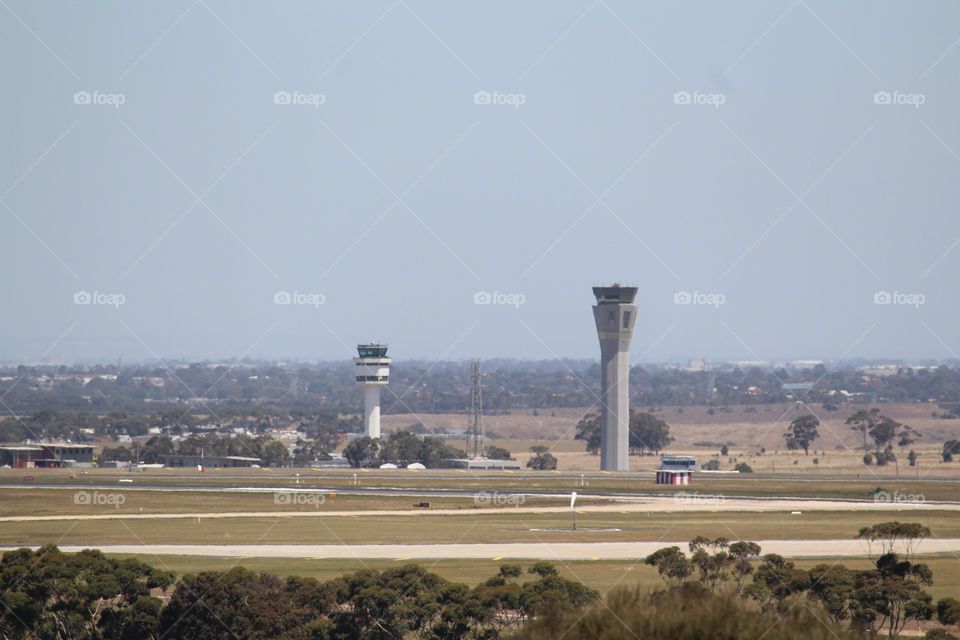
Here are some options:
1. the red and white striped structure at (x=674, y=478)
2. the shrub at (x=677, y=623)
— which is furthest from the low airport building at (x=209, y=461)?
the shrub at (x=677, y=623)

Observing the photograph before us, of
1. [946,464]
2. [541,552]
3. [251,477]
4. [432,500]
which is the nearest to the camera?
[541,552]

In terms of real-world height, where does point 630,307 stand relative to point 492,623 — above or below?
Answer: above

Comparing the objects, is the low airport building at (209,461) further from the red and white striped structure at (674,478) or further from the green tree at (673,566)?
the green tree at (673,566)

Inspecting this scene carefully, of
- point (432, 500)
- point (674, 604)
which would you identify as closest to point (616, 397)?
point (432, 500)

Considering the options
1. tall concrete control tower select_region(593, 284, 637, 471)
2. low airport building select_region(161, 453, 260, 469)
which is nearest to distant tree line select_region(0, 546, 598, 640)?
tall concrete control tower select_region(593, 284, 637, 471)

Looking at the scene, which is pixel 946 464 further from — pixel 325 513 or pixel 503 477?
pixel 325 513

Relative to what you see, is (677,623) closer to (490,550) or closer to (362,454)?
(490,550)

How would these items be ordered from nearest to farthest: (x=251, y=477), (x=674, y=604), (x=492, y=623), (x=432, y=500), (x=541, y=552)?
(x=674, y=604)
(x=492, y=623)
(x=541, y=552)
(x=432, y=500)
(x=251, y=477)

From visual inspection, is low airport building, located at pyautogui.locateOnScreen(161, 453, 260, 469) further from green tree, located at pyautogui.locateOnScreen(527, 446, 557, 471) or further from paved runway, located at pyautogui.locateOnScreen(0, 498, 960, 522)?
paved runway, located at pyautogui.locateOnScreen(0, 498, 960, 522)
